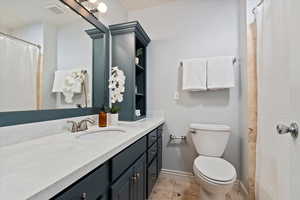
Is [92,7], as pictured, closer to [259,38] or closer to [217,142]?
[259,38]

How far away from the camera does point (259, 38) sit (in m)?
1.36

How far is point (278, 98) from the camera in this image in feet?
3.29

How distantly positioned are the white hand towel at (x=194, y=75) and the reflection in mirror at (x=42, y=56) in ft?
3.82

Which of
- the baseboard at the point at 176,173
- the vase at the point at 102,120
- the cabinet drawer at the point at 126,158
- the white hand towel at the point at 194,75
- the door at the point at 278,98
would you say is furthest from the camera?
the baseboard at the point at 176,173

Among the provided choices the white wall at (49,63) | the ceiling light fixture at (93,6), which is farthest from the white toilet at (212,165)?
the ceiling light fixture at (93,6)

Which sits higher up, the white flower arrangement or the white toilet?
the white flower arrangement

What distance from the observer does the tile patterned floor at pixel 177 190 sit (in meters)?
1.67

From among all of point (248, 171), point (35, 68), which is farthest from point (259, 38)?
point (35, 68)

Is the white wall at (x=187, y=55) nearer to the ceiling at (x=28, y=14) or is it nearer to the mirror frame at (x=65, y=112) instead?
the mirror frame at (x=65, y=112)

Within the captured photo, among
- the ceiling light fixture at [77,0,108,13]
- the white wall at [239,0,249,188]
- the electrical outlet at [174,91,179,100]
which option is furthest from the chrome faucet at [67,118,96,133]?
the white wall at [239,0,249,188]

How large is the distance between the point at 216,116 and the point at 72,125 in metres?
1.63

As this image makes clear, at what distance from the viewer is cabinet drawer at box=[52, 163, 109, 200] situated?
54 cm

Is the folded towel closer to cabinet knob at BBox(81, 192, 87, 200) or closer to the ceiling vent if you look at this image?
the ceiling vent

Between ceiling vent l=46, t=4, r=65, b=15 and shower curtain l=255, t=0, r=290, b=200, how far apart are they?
1.51 m
